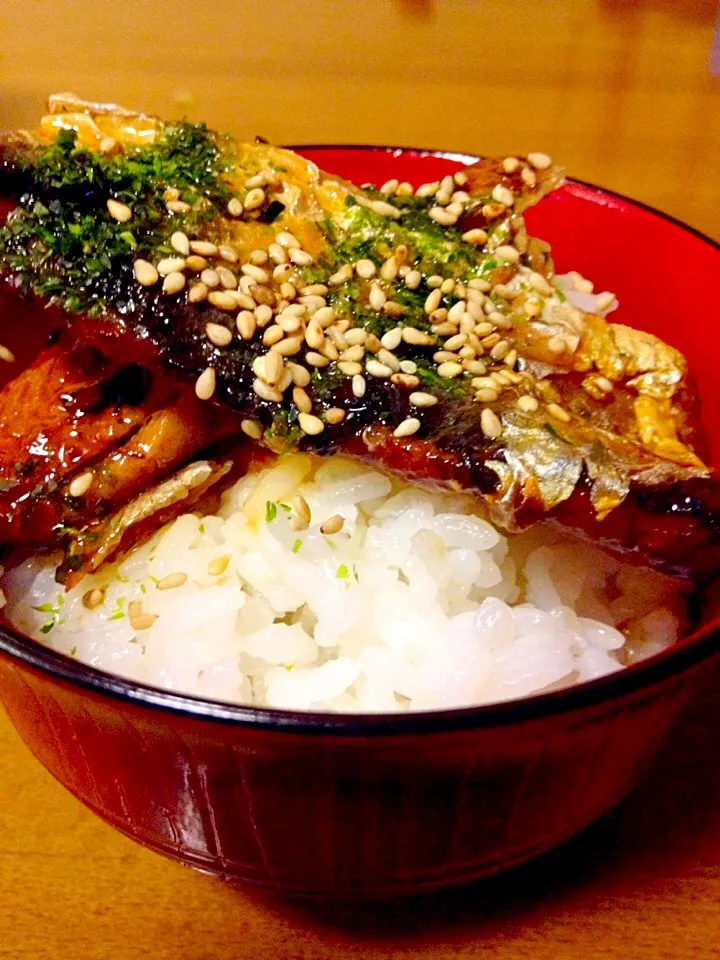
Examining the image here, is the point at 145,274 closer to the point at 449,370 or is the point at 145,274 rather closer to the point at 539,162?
the point at 449,370

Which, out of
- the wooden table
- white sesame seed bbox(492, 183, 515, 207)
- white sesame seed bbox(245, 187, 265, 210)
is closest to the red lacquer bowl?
the wooden table

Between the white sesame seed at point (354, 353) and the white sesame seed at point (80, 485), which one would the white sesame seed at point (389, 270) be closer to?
the white sesame seed at point (354, 353)

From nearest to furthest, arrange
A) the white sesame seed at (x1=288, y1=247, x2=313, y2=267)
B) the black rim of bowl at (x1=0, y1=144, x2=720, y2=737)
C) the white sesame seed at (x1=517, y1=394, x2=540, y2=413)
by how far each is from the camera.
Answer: the black rim of bowl at (x1=0, y1=144, x2=720, y2=737) < the white sesame seed at (x1=517, y1=394, x2=540, y2=413) < the white sesame seed at (x1=288, y1=247, x2=313, y2=267)

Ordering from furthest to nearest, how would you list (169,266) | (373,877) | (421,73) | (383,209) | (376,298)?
(421,73) → (383,209) → (376,298) → (169,266) → (373,877)

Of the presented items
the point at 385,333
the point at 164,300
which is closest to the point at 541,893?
the point at 385,333

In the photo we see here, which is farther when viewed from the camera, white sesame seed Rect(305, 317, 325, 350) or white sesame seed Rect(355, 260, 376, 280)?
white sesame seed Rect(355, 260, 376, 280)

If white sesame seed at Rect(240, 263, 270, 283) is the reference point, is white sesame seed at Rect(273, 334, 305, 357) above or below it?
below

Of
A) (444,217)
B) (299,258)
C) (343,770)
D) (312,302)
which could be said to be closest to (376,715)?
(343,770)

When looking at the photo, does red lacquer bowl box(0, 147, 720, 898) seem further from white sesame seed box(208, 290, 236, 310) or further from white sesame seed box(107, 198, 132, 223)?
white sesame seed box(107, 198, 132, 223)

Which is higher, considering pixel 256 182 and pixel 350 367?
pixel 256 182
